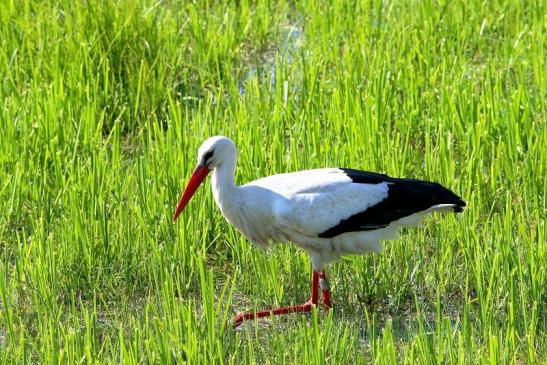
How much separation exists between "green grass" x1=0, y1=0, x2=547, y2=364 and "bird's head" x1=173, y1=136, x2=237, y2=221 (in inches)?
9.3

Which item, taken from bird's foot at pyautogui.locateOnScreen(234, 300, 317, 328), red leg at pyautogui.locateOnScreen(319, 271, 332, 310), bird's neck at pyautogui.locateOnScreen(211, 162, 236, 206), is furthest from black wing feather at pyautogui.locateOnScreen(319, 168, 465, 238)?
bird's neck at pyautogui.locateOnScreen(211, 162, 236, 206)

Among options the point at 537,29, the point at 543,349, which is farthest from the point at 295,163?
the point at 537,29

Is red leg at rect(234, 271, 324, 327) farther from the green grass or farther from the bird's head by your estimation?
the bird's head

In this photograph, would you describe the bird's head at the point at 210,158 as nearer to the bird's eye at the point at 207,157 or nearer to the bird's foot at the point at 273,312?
the bird's eye at the point at 207,157

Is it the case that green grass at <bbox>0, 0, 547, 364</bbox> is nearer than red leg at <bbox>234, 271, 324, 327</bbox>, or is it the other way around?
green grass at <bbox>0, 0, 547, 364</bbox>

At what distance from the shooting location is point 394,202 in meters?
5.16

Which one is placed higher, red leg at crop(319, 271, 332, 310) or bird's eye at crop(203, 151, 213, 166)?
bird's eye at crop(203, 151, 213, 166)

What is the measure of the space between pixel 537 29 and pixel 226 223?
2752mm

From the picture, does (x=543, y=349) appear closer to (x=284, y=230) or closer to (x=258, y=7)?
(x=284, y=230)

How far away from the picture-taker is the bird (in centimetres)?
512

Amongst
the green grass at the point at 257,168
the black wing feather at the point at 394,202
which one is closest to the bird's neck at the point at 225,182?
the green grass at the point at 257,168

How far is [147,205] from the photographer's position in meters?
5.59

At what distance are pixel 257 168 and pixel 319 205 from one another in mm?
854

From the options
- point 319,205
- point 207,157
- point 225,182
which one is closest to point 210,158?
point 207,157
